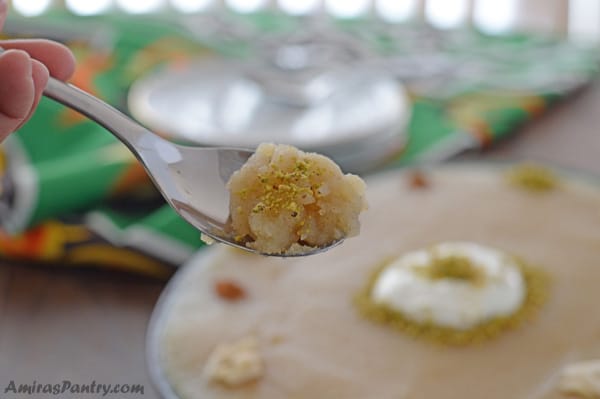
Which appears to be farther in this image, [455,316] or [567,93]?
[567,93]

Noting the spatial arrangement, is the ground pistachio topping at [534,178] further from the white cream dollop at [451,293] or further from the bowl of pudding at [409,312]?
the white cream dollop at [451,293]

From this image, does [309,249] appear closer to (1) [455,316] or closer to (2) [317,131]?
(1) [455,316]

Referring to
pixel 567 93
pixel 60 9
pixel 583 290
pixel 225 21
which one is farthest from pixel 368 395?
pixel 60 9

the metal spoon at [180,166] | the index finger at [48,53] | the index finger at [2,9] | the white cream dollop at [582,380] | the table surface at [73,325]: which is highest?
the index finger at [2,9]

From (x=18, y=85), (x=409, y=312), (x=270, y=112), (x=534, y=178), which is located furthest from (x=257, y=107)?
(x=18, y=85)

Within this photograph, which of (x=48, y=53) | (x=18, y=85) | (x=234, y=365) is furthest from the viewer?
(x=234, y=365)

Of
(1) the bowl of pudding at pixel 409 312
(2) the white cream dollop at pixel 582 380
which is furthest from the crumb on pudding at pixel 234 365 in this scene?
(2) the white cream dollop at pixel 582 380

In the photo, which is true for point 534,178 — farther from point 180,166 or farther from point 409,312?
point 180,166
